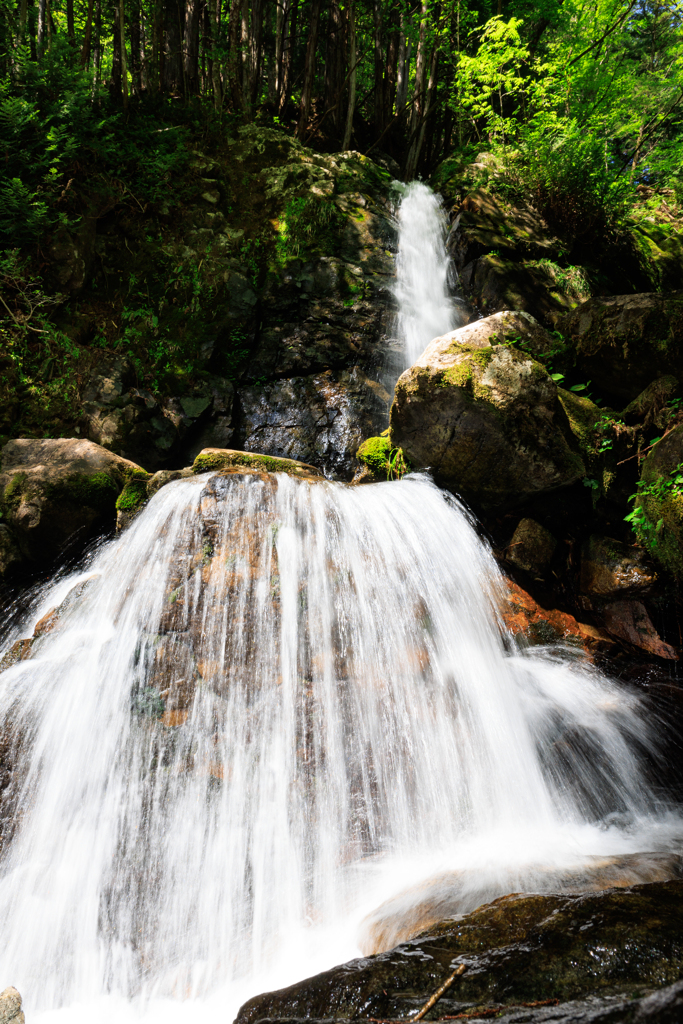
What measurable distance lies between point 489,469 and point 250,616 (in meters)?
2.88

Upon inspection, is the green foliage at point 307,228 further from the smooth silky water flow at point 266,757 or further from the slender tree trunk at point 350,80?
the smooth silky water flow at point 266,757

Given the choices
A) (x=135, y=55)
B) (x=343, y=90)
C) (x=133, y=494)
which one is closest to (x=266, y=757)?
(x=133, y=494)

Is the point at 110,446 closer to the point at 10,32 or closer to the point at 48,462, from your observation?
the point at 48,462

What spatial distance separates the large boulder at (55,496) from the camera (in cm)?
530

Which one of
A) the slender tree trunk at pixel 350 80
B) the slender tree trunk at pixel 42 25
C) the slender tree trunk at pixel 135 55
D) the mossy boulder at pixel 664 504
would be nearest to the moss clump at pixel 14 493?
the mossy boulder at pixel 664 504

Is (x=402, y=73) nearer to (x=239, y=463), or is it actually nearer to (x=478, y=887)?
(x=239, y=463)

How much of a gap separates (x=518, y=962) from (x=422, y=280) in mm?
9322

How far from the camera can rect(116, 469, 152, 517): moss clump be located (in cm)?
538

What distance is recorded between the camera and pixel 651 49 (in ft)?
51.9

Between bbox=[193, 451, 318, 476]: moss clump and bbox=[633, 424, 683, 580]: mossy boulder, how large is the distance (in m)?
3.34

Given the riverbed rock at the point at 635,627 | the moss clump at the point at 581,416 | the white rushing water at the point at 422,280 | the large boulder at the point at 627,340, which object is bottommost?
the riverbed rock at the point at 635,627

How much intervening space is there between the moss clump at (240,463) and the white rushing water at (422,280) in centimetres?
369

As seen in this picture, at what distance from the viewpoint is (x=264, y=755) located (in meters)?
3.38

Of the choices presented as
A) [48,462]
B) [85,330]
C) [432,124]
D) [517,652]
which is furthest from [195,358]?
[432,124]
